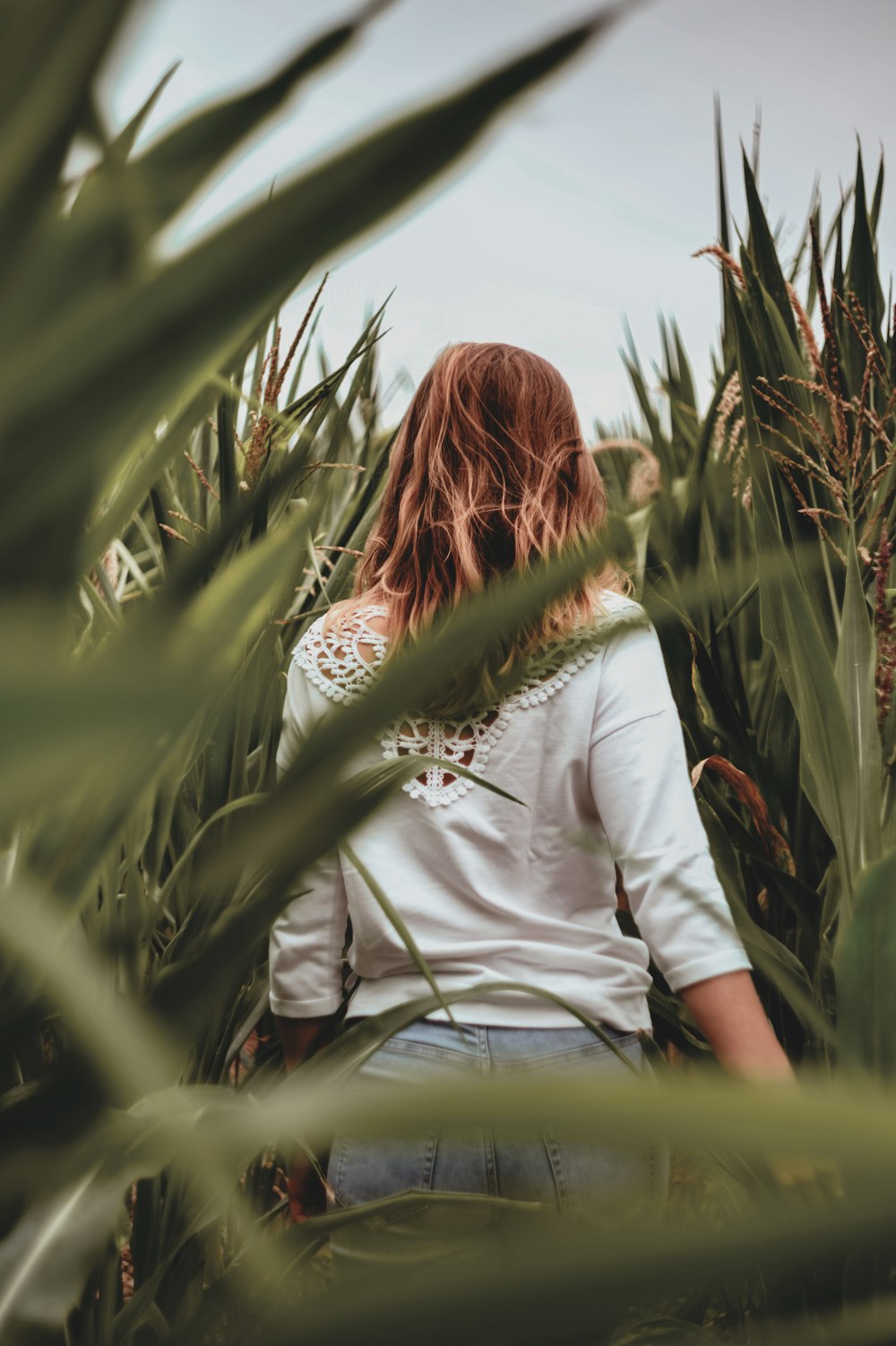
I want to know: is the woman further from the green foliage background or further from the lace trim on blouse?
the green foliage background

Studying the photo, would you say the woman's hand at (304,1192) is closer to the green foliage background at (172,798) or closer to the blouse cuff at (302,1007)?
the blouse cuff at (302,1007)

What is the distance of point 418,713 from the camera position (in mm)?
1010

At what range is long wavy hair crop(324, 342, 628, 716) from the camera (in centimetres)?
113

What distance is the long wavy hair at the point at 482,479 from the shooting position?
3.70 feet

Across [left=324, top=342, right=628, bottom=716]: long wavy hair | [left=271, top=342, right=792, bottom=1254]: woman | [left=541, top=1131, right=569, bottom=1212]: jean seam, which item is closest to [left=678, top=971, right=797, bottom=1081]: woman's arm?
[left=271, top=342, right=792, bottom=1254]: woman

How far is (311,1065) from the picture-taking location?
62 cm

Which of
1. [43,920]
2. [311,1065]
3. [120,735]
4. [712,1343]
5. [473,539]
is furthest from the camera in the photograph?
[473,539]

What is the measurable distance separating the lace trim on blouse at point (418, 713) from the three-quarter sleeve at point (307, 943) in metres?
0.04

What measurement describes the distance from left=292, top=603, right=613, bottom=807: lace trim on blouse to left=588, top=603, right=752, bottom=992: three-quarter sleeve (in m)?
0.06

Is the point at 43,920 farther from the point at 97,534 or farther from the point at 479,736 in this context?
the point at 479,736

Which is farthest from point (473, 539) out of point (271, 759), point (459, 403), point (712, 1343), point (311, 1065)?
point (712, 1343)

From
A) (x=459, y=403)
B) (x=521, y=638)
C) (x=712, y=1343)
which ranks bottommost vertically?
(x=712, y=1343)

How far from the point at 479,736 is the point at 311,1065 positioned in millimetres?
458

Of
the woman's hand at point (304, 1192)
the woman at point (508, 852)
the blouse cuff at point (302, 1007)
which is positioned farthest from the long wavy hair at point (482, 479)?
the woman's hand at point (304, 1192)
